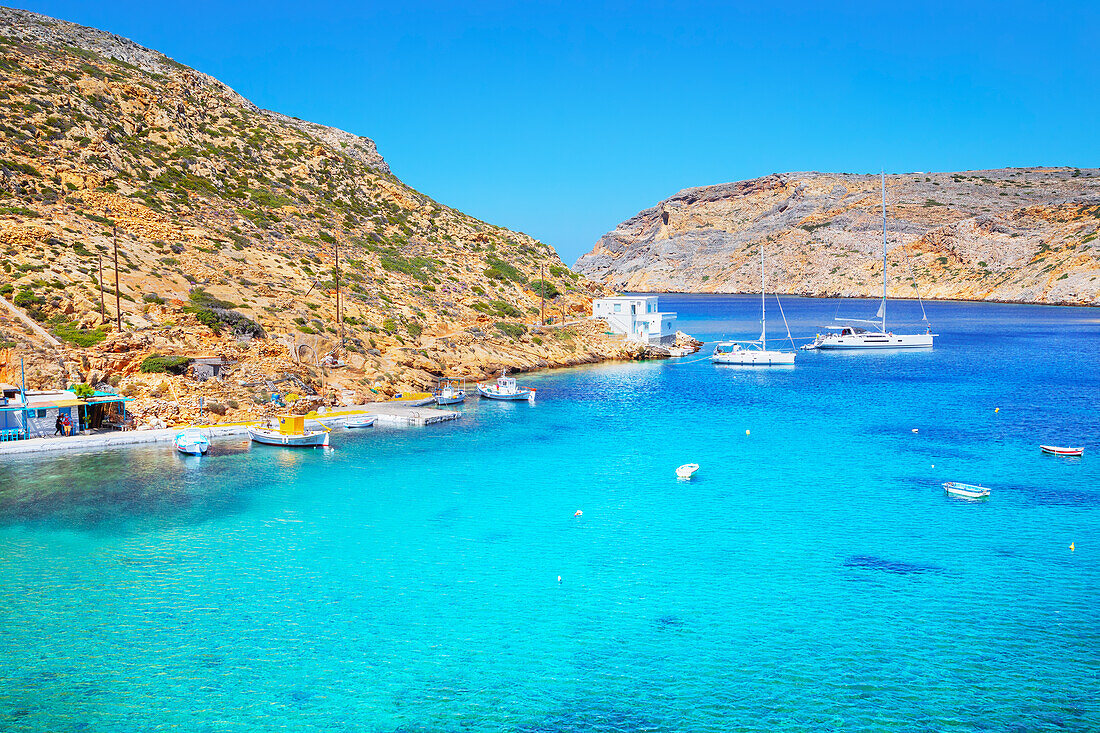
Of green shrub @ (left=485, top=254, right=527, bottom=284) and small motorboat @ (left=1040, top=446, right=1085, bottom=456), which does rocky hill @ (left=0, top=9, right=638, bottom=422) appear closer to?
green shrub @ (left=485, top=254, right=527, bottom=284)

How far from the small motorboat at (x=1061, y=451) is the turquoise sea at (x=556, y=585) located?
2.31 feet

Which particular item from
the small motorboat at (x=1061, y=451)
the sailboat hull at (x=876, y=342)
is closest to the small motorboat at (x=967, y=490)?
the small motorboat at (x=1061, y=451)

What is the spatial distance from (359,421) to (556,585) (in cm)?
2849

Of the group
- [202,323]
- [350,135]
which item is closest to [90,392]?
[202,323]

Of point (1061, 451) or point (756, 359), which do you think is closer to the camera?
point (1061, 451)

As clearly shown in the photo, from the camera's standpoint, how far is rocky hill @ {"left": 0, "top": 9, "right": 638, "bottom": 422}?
53406mm

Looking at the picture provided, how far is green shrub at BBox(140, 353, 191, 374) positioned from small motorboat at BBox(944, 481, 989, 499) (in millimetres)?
44292

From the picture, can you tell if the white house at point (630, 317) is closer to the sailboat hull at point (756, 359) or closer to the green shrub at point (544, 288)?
the green shrub at point (544, 288)

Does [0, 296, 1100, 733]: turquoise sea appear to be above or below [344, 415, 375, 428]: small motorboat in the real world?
below

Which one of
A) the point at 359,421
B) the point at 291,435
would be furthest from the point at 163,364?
the point at 359,421

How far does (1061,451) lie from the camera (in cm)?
4434

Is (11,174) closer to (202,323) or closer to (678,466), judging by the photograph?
(202,323)

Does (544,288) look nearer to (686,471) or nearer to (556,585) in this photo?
(686,471)

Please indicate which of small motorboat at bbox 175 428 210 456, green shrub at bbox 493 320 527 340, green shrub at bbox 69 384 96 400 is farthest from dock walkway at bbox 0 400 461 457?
green shrub at bbox 493 320 527 340
